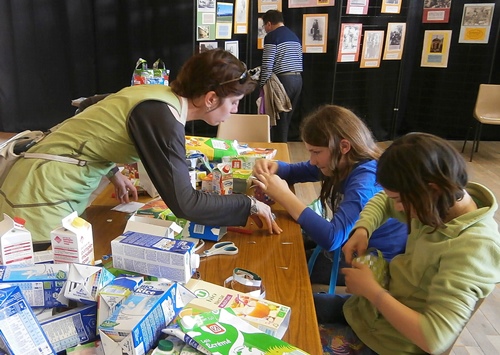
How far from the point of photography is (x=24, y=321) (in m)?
0.71

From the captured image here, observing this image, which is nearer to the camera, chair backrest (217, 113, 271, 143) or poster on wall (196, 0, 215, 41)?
chair backrest (217, 113, 271, 143)

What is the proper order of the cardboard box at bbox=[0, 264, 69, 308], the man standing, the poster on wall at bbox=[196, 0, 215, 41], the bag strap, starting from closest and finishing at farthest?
the cardboard box at bbox=[0, 264, 69, 308]
the bag strap
the man standing
the poster on wall at bbox=[196, 0, 215, 41]

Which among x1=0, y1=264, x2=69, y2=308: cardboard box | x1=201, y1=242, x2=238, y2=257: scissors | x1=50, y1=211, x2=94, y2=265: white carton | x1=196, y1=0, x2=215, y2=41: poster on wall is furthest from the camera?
x1=196, y1=0, x2=215, y2=41: poster on wall

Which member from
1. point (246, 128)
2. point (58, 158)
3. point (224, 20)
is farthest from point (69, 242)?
point (224, 20)

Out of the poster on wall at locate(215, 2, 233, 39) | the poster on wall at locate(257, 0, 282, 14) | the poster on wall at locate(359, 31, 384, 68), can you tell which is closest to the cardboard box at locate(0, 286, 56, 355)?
the poster on wall at locate(215, 2, 233, 39)

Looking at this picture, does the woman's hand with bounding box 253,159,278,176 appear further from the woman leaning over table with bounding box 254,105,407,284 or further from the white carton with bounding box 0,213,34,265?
the white carton with bounding box 0,213,34,265

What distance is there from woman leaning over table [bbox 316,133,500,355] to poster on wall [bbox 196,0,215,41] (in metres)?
3.86

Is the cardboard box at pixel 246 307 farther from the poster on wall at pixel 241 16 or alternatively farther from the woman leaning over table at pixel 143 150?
the poster on wall at pixel 241 16

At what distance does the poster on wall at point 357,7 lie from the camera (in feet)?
15.7

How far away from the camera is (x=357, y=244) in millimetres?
1313

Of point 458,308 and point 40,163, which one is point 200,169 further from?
point 458,308

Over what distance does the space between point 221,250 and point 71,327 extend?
0.52 m

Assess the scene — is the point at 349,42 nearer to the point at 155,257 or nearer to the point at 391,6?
the point at 391,6

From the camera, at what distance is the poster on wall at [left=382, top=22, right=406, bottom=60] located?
4953mm
